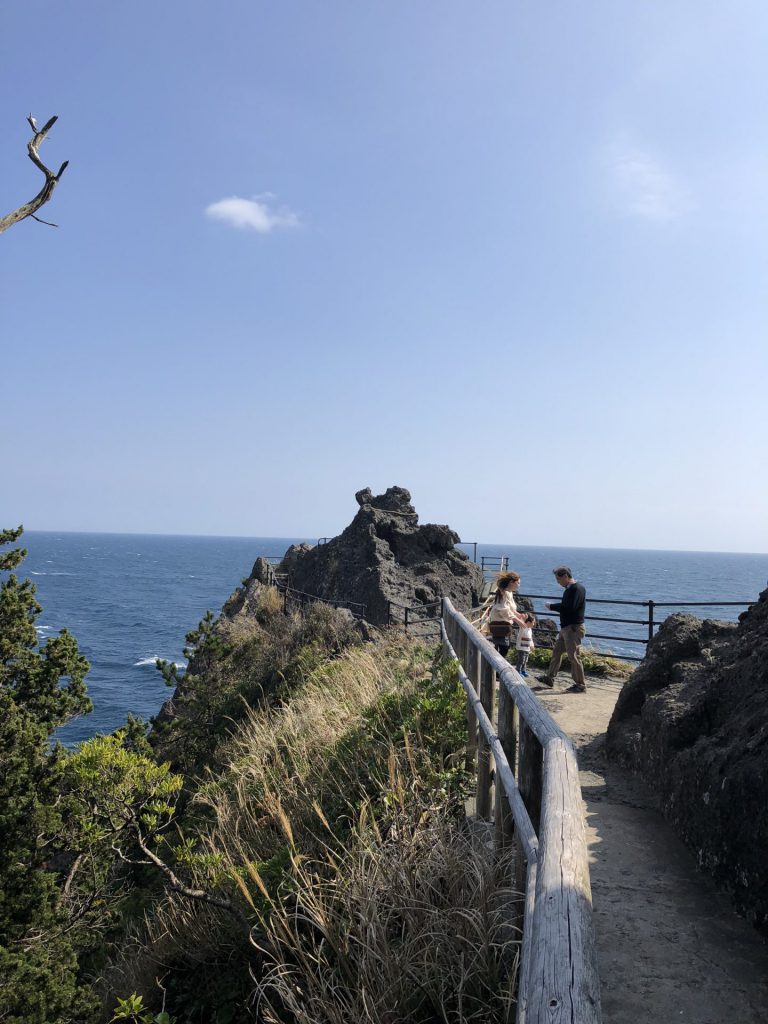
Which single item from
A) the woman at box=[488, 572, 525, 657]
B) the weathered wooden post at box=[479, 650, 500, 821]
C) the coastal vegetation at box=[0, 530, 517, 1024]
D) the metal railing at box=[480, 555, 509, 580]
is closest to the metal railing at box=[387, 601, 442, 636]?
the metal railing at box=[480, 555, 509, 580]

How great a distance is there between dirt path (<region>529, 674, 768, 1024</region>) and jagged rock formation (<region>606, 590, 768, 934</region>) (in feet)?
0.44

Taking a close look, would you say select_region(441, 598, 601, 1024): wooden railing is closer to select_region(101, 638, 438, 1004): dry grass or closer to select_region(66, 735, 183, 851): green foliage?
select_region(101, 638, 438, 1004): dry grass

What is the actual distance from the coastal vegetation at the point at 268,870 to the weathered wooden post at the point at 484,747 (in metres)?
0.20

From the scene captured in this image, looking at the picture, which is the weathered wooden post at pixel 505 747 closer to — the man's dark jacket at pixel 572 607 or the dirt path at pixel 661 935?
the dirt path at pixel 661 935

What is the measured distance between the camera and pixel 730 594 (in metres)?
97.9

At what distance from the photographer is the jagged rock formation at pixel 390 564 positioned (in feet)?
74.7

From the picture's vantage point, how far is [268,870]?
4.91 meters

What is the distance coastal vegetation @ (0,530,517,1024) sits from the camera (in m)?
3.41

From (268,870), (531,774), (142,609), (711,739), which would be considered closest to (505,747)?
(531,774)

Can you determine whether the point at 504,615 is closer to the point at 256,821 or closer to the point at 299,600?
the point at 256,821

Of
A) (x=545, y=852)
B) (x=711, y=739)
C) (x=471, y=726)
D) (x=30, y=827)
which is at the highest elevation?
(x=545, y=852)

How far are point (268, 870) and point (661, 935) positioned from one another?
2512 mm

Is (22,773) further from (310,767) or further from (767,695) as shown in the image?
(767,695)

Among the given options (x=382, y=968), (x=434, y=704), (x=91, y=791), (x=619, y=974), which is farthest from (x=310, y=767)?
(x=619, y=974)
